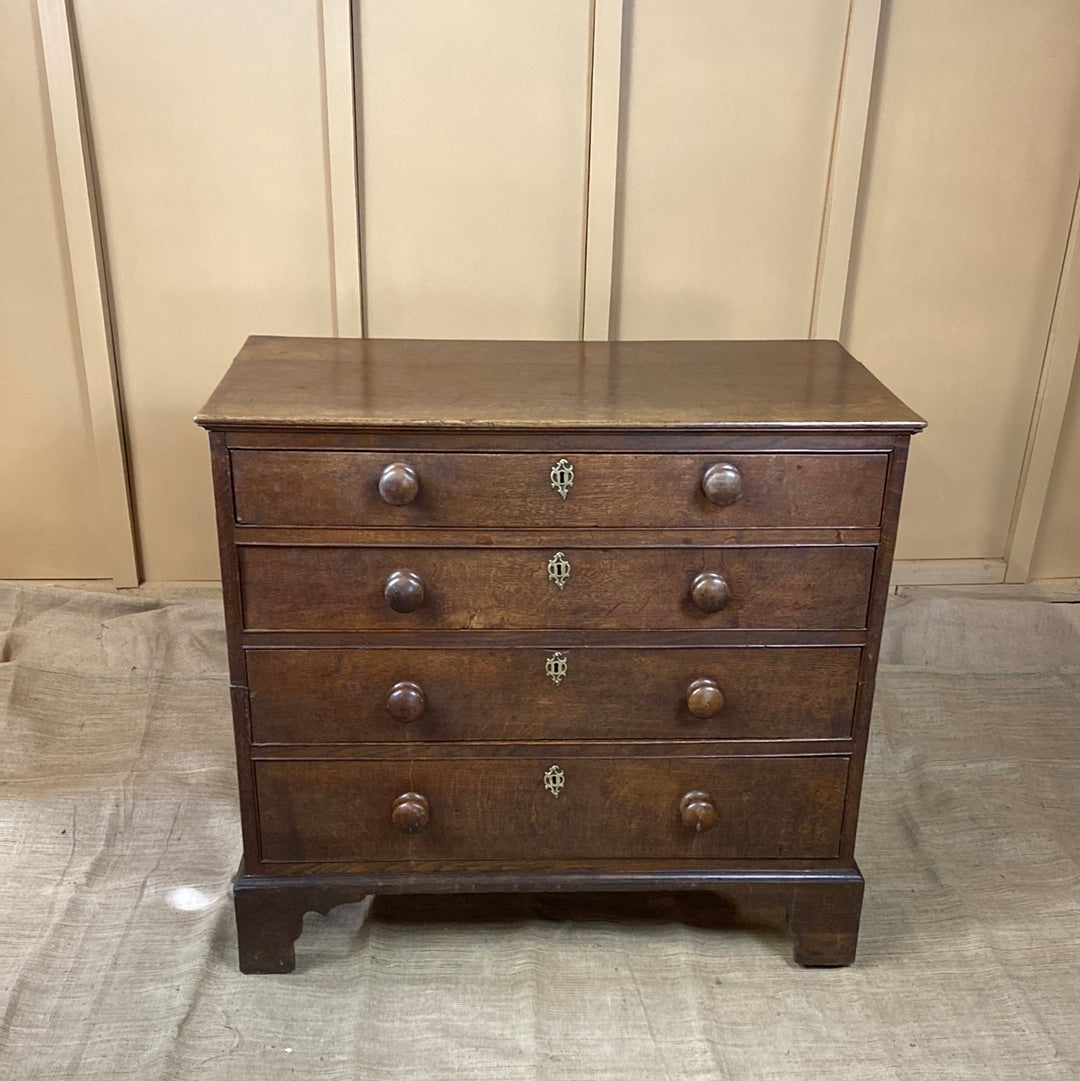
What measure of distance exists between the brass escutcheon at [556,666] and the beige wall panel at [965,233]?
1229 mm

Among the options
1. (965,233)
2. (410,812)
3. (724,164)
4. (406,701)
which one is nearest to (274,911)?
(410,812)

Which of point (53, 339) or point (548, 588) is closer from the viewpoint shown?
point (548, 588)

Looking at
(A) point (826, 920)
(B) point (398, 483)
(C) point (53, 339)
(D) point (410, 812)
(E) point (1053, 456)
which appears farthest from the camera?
(E) point (1053, 456)

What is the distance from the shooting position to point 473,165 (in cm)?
241

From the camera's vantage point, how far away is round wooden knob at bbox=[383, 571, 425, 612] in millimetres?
1708

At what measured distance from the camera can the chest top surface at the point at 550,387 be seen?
1.64 metres

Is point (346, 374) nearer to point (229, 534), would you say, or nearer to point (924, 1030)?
point (229, 534)

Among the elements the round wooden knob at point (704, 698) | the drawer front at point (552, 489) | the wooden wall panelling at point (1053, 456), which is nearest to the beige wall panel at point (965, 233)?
the wooden wall panelling at point (1053, 456)

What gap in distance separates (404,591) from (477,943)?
0.69m

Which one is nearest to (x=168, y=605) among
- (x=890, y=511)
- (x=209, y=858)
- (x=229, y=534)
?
(x=209, y=858)

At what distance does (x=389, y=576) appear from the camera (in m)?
1.73

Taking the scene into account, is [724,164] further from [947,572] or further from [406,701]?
[406,701]

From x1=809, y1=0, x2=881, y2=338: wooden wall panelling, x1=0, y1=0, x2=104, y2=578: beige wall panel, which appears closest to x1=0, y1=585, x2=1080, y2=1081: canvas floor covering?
x1=0, y1=0, x2=104, y2=578: beige wall panel

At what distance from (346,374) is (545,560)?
43 centimetres
